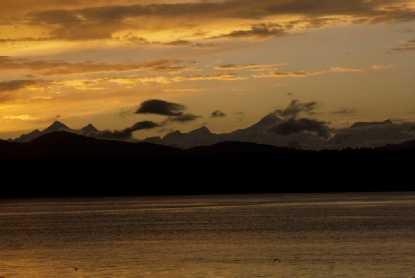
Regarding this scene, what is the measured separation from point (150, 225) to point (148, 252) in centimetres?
5429

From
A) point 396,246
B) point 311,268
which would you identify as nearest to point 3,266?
point 311,268

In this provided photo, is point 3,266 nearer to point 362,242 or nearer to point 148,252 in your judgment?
point 148,252

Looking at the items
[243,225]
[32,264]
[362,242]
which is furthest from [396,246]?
[243,225]

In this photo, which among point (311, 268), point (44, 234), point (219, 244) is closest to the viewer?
point (311, 268)

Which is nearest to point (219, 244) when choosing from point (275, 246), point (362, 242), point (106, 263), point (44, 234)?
point (275, 246)

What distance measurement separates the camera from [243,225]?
141m

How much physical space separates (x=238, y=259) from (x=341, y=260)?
769cm

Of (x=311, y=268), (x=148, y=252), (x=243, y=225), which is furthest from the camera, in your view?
(x=243, y=225)

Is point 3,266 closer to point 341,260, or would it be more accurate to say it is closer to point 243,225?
point 341,260

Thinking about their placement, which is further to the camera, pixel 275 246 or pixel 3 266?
pixel 275 246

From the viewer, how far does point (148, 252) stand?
91812 millimetres

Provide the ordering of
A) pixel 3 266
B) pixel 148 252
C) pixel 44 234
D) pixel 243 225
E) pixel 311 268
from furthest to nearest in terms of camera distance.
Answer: pixel 243 225
pixel 44 234
pixel 148 252
pixel 3 266
pixel 311 268

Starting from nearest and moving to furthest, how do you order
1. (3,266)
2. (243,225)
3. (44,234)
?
(3,266) < (44,234) < (243,225)

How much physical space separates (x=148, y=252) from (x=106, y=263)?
34.6 ft
